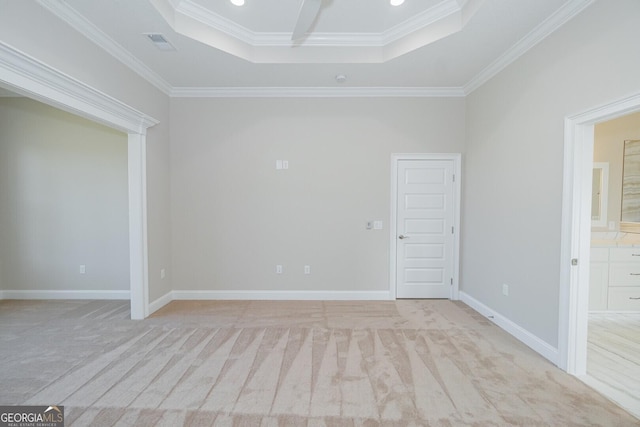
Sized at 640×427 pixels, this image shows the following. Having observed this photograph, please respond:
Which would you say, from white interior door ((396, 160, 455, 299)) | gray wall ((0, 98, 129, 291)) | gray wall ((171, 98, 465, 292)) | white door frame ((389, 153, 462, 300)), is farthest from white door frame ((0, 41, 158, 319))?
white interior door ((396, 160, 455, 299))

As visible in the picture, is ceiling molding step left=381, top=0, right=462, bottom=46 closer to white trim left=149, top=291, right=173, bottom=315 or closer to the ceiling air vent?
the ceiling air vent

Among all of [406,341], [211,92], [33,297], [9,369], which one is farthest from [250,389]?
[33,297]

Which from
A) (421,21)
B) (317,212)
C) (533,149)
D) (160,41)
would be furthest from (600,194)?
(160,41)

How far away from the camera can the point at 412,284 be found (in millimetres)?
4250

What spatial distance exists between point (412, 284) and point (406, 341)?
4.58 feet

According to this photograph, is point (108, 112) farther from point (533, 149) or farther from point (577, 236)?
point (577, 236)

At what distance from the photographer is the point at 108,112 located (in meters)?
2.90

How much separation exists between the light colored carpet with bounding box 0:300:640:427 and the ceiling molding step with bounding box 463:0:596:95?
3.06 m

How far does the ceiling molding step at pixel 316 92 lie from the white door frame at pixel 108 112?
0.85 m

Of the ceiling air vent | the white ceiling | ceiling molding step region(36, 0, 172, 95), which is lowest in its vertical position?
ceiling molding step region(36, 0, 172, 95)

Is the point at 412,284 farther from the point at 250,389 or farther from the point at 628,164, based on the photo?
the point at 628,164

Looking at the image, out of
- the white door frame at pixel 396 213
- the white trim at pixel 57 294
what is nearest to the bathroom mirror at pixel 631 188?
the white door frame at pixel 396 213

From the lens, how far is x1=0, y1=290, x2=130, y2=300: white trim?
416 centimetres

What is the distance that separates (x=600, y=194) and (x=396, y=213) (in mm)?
2797
